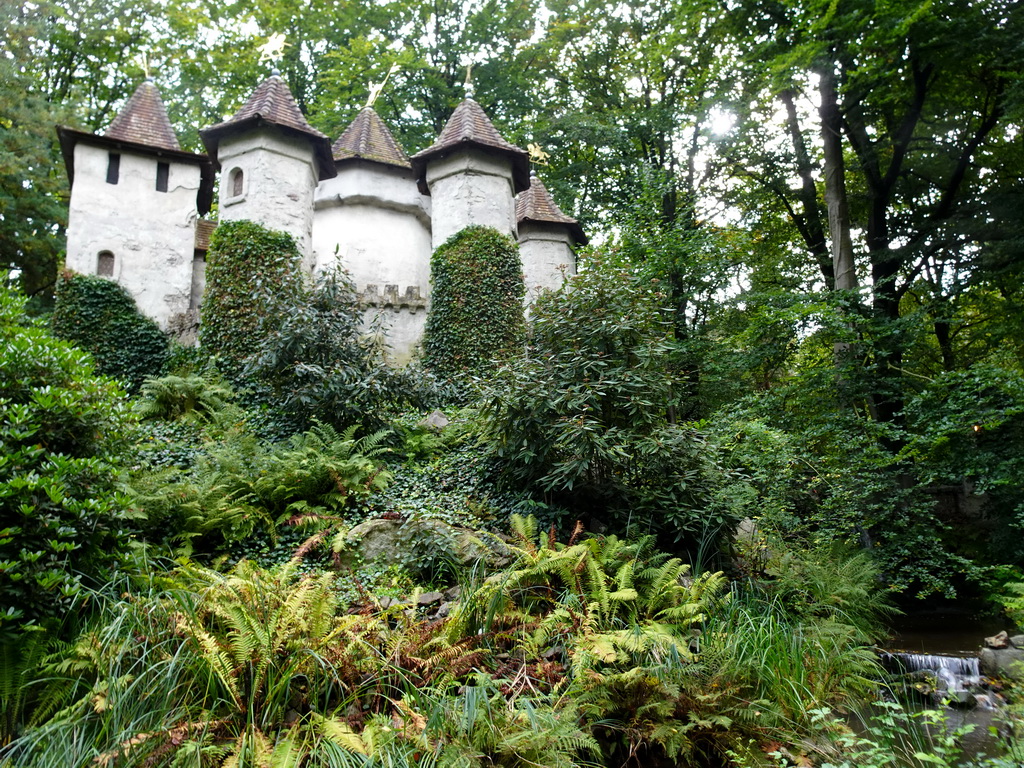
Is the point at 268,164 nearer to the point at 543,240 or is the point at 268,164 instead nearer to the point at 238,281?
the point at 238,281

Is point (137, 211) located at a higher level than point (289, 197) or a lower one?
higher

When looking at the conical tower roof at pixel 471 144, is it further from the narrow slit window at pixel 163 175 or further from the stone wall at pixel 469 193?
the narrow slit window at pixel 163 175

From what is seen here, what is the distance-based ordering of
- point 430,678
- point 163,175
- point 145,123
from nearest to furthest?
point 430,678 < point 163,175 < point 145,123

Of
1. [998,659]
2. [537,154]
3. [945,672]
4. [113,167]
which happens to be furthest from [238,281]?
[998,659]

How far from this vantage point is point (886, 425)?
10266mm

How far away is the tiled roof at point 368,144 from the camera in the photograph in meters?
17.9

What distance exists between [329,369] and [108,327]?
321 inches

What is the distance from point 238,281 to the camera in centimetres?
1402

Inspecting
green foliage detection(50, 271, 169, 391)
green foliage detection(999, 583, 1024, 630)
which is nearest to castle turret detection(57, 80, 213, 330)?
green foliage detection(50, 271, 169, 391)

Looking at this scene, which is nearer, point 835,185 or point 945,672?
point 945,672

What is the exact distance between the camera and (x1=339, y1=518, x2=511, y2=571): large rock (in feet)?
22.0

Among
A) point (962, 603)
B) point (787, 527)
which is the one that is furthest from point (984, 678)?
point (962, 603)

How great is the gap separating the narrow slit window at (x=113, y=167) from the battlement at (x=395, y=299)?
267 inches

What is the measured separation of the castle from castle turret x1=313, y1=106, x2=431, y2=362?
0.03 metres
